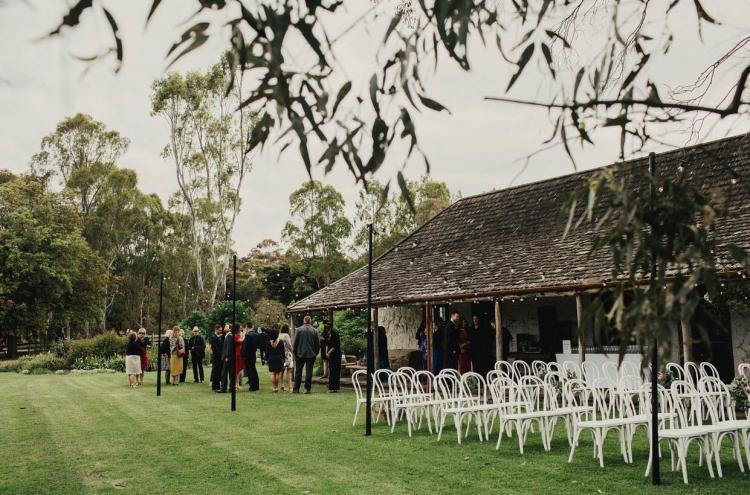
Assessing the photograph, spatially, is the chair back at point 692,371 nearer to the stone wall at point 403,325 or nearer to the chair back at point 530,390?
the chair back at point 530,390

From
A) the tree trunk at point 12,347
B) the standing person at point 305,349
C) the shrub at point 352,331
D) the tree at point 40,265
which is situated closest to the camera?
the standing person at point 305,349

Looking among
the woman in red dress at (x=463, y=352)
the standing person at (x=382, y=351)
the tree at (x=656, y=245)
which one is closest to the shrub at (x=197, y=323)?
the standing person at (x=382, y=351)

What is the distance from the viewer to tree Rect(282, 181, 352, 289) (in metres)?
44.0

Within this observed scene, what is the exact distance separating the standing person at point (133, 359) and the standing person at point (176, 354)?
0.94 m

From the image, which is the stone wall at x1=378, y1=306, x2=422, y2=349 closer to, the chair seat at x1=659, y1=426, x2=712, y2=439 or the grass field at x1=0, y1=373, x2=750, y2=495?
the grass field at x1=0, y1=373, x2=750, y2=495

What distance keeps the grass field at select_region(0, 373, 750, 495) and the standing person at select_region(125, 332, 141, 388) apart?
6.68 m

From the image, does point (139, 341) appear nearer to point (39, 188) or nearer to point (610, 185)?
point (610, 185)

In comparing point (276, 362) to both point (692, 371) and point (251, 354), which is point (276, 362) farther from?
point (692, 371)

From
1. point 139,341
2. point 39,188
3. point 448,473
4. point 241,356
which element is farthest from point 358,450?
point 39,188

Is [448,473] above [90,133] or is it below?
below

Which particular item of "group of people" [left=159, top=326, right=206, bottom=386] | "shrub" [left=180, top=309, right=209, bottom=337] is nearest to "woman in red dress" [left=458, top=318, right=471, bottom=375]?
"group of people" [left=159, top=326, right=206, bottom=386]

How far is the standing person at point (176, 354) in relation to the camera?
2130cm

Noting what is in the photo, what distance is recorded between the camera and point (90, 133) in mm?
49344

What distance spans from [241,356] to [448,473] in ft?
39.8
